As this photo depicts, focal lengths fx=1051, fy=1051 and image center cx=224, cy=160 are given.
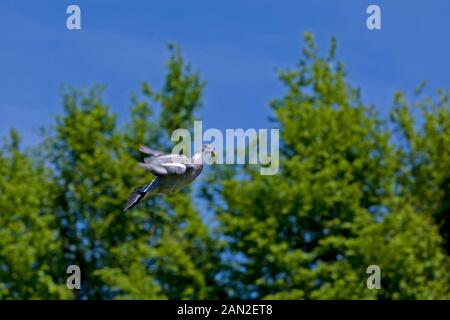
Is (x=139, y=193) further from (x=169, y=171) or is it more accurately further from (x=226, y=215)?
(x=226, y=215)

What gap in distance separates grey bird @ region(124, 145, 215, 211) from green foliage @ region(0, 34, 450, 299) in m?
19.4

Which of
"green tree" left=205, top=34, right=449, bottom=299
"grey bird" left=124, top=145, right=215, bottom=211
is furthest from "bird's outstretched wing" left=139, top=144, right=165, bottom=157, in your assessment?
"green tree" left=205, top=34, right=449, bottom=299

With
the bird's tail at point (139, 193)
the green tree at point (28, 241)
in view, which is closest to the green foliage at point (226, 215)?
the green tree at point (28, 241)

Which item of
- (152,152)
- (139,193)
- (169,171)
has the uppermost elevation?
(152,152)

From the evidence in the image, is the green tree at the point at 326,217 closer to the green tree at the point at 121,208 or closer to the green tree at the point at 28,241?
the green tree at the point at 121,208

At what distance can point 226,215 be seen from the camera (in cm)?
2669

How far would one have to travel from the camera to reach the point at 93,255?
90.9 feet

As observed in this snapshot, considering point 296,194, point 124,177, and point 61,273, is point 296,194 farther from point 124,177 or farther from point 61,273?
point 61,273

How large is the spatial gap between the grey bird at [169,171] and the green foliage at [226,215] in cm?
1937

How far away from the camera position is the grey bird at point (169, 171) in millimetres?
5414

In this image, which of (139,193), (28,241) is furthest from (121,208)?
(139,193)

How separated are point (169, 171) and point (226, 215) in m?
21.3
